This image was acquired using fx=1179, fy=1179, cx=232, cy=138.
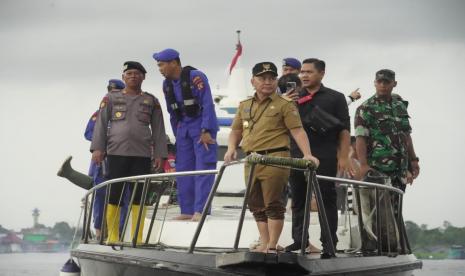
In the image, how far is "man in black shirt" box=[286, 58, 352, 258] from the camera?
31.0ft

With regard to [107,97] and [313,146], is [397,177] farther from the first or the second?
[107,97]

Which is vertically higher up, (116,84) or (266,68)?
(116,84)

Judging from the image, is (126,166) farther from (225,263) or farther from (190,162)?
(225,263)

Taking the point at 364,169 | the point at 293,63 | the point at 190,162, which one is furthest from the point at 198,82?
the point at 364,169

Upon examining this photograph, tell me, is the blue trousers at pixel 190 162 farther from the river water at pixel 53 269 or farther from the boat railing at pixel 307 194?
the river water at pixel 53 269

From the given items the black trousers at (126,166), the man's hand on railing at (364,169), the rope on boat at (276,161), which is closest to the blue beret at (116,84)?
the black trousers at (126,166)

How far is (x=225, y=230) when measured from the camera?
9961 mm

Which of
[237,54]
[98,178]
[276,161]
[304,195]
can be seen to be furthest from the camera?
[237,54]

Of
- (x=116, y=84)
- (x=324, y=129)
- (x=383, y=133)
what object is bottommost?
(x=324, y=129)

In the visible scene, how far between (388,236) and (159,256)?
2.12 m

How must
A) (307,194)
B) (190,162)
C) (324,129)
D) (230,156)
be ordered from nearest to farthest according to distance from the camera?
(307,194)
(230,156)
(324,129)
(190,162)

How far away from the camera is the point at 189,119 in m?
10.9

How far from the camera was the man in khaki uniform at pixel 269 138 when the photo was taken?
8594 mm

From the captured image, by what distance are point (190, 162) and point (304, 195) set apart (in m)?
1.92
